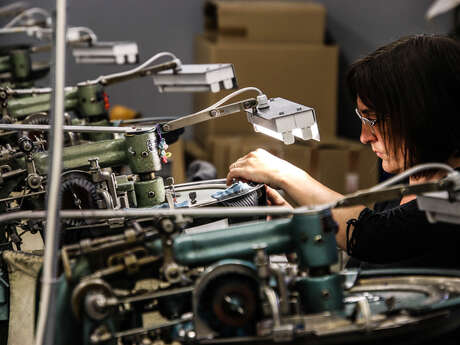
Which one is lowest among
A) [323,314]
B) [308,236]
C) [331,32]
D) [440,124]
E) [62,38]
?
[323,314]

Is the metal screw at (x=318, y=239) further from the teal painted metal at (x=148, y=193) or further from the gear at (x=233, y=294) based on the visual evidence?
the teal painted metal at (x=148, y=193)

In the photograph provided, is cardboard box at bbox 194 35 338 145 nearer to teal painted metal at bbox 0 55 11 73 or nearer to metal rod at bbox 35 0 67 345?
teal painted metal at bbox 0 55 11 73

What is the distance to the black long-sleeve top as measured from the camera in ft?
4.56

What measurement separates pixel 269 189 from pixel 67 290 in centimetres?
73

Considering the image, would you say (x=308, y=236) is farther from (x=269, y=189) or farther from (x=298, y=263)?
(x=269, y=189)

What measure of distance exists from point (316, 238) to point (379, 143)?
0.67 meters

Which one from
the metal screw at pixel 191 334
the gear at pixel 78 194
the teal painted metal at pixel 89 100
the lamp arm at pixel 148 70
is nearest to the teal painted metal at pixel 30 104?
the teal painted metal at pixel 89 100

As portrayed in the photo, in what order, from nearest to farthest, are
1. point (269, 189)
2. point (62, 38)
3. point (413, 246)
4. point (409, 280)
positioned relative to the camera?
point (62, 38) < point (409, 280) < point (413, 246) < point (269, 189)

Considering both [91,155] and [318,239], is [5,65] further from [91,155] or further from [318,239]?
[318,239]

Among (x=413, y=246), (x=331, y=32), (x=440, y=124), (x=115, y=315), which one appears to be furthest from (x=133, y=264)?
(x=331, y=32)

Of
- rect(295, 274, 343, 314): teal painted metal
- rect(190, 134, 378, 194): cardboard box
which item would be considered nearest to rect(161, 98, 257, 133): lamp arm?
rect(295, 274, 343, 314): teal painted metal

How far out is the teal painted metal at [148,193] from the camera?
145 centimetres

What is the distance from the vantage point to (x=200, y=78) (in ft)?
6.08

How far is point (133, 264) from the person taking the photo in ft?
3.31
